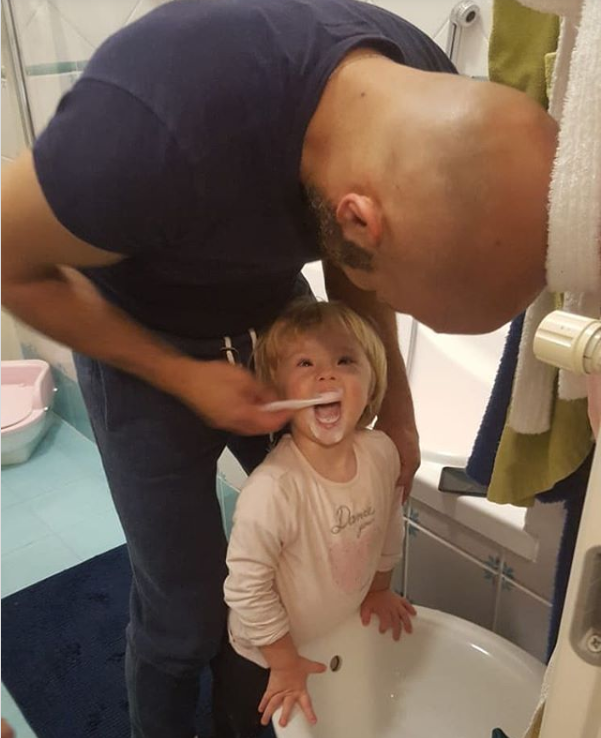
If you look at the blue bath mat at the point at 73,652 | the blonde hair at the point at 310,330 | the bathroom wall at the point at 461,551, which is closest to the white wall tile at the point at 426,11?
the bathroom wall at the point at 461,551

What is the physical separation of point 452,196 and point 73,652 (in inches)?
48.0

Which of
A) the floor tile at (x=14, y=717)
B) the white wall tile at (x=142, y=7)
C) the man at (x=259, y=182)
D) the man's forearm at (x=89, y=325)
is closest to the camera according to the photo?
the man at (x=259, y=182)

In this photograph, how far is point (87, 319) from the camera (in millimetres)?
744

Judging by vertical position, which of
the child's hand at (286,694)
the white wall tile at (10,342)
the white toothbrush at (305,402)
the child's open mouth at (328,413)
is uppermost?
the white toothbrush at (305,402)

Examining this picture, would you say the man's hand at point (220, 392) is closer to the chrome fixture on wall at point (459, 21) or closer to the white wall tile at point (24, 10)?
the chrome fixture on wall at point (459, 21)

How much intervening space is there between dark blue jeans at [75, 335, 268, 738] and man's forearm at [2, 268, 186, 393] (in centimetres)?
7

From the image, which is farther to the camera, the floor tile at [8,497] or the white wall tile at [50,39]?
the floor tile at [8,497]

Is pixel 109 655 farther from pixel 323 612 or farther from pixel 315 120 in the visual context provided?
pixel 315 120

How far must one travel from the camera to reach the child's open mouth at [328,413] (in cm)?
83

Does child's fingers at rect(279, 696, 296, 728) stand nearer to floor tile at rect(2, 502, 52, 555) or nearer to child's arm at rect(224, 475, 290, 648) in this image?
child's arm at rect(224, 475, 290, 648)

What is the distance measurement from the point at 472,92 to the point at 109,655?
1232mm

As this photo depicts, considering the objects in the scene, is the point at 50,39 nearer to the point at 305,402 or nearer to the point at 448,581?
the point at 305,402

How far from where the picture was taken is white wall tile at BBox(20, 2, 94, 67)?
1684 millimetres

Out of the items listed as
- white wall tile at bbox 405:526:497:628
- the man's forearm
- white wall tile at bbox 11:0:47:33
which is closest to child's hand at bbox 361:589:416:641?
white wall tile at bbox 405:526:497:628
